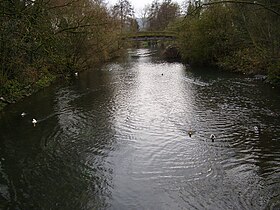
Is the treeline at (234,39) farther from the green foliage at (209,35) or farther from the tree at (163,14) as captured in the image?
the tree at (163,14)

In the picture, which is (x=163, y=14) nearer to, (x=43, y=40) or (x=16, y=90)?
(x=16, y=90)

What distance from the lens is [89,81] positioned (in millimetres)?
29844

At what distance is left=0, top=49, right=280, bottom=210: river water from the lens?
9508 mm

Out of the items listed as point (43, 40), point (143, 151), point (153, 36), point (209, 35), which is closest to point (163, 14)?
point (153, 36)

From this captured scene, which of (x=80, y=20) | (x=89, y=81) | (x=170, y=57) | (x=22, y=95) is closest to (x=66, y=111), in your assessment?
(x=22, y=95)

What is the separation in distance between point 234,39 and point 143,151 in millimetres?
23696

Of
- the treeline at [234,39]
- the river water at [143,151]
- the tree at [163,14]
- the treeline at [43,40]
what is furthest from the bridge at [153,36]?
the river water at [143,151]

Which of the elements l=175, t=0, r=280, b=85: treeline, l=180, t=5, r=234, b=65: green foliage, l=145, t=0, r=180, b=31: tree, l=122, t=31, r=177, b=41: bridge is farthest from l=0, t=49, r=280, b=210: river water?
l=145, t=0, r=180, b=31: tree

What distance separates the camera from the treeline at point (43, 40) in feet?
43.7

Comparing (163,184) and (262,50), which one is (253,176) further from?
(262,50)

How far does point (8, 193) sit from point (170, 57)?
140 feet

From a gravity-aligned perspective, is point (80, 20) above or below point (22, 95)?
above

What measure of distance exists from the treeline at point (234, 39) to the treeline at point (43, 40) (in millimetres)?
8696

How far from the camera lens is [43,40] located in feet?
44.7
